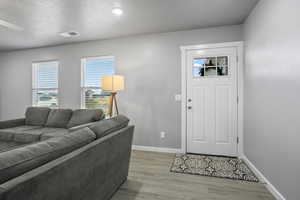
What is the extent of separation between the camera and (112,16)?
2684 mm

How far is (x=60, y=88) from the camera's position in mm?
4137

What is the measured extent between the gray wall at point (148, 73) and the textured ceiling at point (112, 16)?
0.69 feet

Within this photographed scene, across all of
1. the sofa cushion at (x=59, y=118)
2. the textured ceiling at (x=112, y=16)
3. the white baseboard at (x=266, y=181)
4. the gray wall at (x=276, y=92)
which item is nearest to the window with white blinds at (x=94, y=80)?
the textured ceiling at (x=112, y=16)

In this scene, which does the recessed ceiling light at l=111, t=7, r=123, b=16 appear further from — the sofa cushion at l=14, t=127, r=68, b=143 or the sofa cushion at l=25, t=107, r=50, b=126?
the sofa cushion at l=25, t=107, r=50, b=126

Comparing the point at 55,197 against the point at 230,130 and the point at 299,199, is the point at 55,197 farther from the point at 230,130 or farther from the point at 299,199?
the point at 230,130

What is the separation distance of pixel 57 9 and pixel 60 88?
218cm

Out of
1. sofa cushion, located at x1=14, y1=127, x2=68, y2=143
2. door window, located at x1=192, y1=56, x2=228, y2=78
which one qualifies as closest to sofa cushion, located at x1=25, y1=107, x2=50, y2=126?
Answer: sofa cushion, located at x1=14, y1=127, x2=68, y2=143

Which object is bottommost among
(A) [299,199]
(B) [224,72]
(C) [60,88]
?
(A) [299,199]

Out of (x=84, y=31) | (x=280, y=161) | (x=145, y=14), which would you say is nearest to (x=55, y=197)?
(x=280, y=161)

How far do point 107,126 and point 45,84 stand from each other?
3618mm

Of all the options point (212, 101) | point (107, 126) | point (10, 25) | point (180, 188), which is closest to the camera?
point (107, 126)

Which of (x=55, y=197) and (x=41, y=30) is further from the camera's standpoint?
(x=41, y=30)

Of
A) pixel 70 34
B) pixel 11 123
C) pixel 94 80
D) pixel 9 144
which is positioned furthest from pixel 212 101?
pixel 11 123

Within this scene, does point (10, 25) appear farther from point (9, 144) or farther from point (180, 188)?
point (180, 188)
